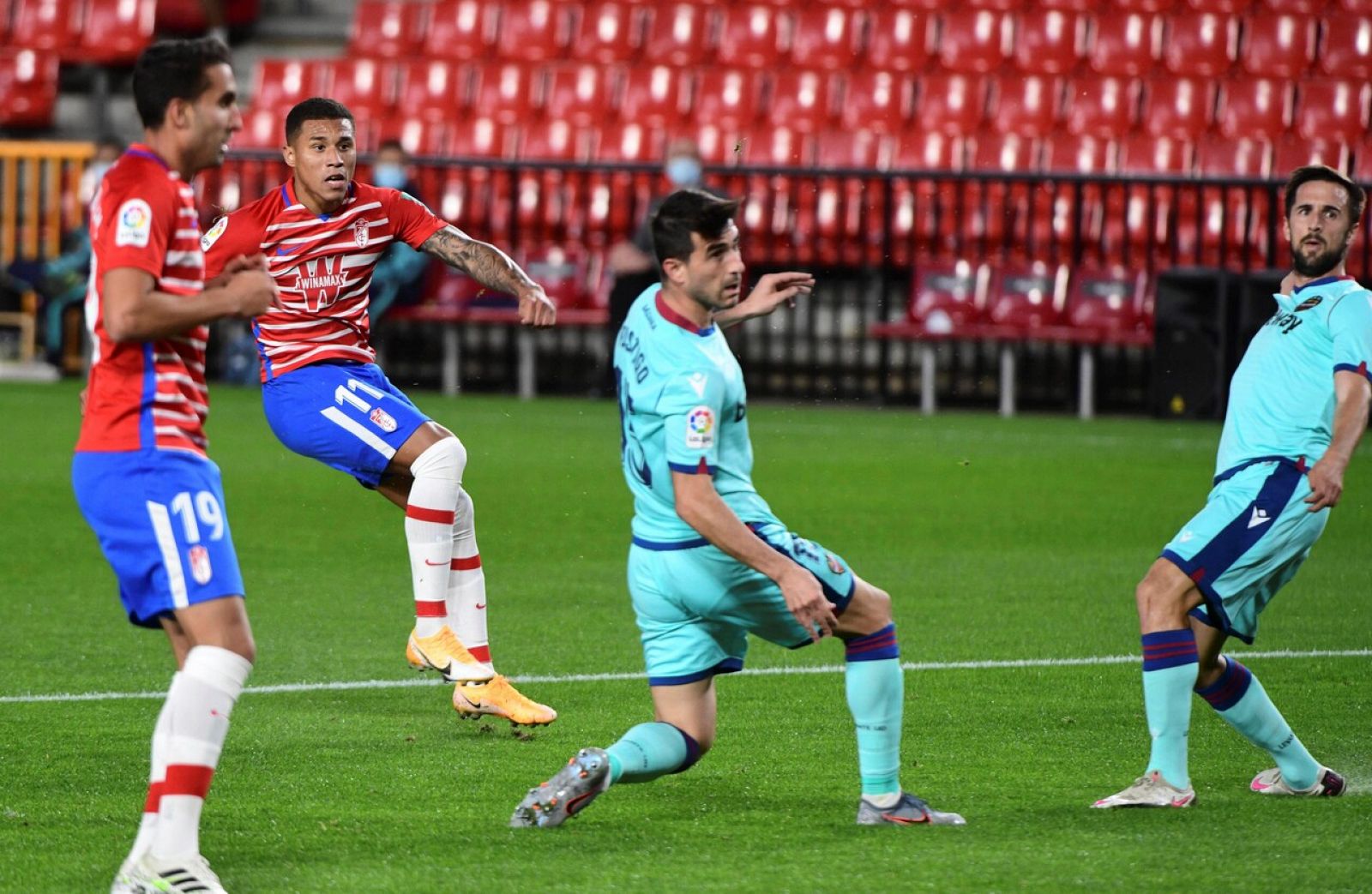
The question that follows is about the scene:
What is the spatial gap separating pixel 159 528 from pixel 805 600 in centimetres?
137

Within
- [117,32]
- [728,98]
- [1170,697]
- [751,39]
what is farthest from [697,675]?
[117,32]

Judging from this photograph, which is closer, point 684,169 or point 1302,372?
point 1302,372

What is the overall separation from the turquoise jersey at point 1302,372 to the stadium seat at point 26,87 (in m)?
17.1

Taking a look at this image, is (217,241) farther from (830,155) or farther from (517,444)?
(830,155)

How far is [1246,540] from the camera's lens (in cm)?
514

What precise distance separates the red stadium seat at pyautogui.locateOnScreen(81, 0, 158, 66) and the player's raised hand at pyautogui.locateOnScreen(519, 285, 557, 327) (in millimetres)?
15368

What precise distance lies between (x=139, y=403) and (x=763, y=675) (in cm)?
327

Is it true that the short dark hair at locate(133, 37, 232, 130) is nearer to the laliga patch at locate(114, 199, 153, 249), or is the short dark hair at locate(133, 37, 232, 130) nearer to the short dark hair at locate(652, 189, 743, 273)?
the laliga patch at locate(114, 199, 153, 249)

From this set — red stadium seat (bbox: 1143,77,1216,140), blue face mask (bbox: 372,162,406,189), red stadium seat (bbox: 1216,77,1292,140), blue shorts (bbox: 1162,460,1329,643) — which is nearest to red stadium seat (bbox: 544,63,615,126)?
blue face mask (bbox: 372,162,406,189)

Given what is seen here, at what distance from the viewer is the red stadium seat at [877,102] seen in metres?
18.7

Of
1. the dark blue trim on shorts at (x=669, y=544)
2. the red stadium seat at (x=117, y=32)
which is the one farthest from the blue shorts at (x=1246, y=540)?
the red stadium seat at (x=117, y=32)

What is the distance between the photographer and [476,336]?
61.9ft

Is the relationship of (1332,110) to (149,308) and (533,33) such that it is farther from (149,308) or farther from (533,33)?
(149,308)

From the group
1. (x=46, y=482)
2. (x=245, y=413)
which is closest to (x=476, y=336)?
(x=245, y=413)
